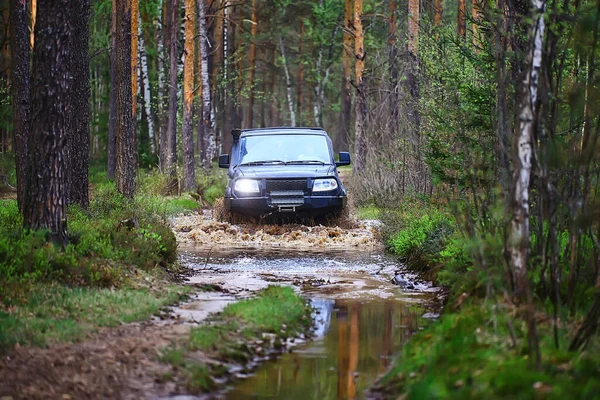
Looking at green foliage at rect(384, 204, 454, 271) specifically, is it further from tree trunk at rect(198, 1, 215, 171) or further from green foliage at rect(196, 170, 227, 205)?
tree trunk at rect(198, 1, 215, 171)

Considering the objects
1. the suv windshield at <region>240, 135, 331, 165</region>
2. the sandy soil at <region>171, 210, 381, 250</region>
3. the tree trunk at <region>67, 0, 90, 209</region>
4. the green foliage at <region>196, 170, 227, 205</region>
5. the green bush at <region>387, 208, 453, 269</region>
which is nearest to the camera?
the green bush at <region>387, 208, 453, 269</region>

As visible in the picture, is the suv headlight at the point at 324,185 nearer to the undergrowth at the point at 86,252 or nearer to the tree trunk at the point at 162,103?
the undergrowth at the point at 86,252

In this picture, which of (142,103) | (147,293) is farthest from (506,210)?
(142,103)

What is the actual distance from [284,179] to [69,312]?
32.4 ft

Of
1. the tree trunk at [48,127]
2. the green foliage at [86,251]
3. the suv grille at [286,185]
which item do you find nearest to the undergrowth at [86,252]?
the green foliage at [86,251]

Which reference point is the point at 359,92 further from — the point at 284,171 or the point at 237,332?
the point at 237,332

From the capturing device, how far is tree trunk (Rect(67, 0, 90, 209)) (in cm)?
1519

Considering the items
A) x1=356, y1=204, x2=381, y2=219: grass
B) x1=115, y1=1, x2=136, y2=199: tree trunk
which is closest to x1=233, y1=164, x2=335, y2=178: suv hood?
x1=115, y1=1, x2=136, y2=199: tree trunk

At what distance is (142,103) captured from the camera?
135 ft

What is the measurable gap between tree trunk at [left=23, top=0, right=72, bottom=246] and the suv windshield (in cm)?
881

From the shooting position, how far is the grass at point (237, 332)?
6516 millimetres

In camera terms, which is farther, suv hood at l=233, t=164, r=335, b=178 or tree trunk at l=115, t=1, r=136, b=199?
tree trunk at l=115, t=1, r=136, b=199

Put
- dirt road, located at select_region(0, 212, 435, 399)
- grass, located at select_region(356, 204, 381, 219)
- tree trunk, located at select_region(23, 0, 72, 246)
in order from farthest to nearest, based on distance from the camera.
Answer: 1. grass, located at select_region(356, 204, 381, 219)
2. tree trunk, located at select_region(23, 0, 72, 246)
3. dirt road, located at select_region(0, 212, 435, 399)

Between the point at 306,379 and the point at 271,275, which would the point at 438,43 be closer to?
the point at 271,275
